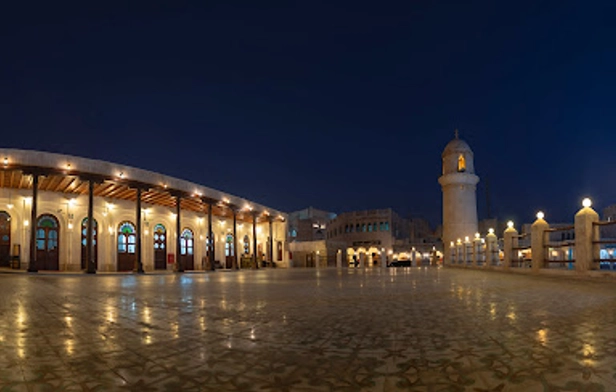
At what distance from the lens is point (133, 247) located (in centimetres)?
2934

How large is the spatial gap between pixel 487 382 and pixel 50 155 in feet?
72.8

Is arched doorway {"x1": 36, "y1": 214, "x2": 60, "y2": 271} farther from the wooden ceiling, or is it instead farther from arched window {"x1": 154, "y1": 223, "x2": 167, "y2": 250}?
arched window {"x1": 154, "y1": 223, "x2": 167, "y2": 250}

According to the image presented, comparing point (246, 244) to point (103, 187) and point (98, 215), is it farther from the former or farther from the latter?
point (103, 187)

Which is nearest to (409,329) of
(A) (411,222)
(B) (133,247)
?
(B) (133,247)

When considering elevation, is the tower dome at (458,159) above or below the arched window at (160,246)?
above

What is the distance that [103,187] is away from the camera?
25203 mm

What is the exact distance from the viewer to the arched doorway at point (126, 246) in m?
28.6

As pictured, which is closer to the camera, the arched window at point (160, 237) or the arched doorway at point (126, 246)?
the arched doorway at point (126, 246)

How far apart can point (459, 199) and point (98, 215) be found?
25.4m

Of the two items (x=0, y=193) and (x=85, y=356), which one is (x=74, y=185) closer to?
(x=0, y=193)

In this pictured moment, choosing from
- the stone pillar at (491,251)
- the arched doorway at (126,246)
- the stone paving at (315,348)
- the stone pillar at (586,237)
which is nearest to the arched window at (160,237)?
the arched doorway at (126,246)

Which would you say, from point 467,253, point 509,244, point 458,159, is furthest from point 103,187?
point 458,159

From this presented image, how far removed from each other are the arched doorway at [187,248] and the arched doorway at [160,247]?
2.12 m

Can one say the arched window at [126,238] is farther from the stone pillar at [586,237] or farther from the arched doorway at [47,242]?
the stone pillar at [586,237]
